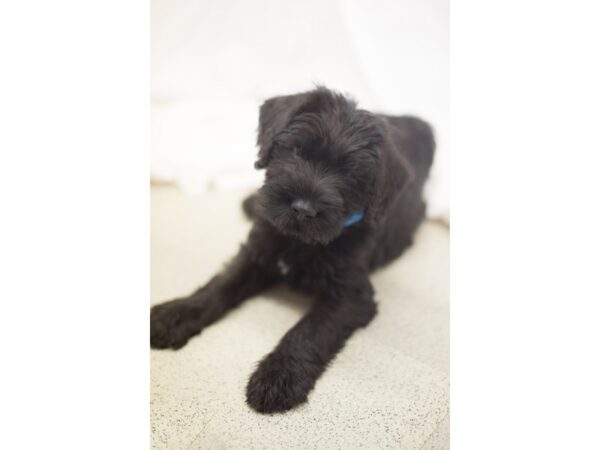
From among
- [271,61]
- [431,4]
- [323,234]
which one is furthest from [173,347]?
[431,4]

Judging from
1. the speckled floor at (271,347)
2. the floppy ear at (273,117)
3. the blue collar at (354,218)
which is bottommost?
the speckled floor at (271,347)

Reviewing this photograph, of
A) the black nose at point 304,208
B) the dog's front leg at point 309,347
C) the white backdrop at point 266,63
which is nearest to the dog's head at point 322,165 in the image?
the black nose at point 304,208

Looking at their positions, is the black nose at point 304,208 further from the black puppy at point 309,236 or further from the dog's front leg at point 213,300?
the dog's front leg at point 213,300

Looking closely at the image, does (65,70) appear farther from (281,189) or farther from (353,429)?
(353,429)

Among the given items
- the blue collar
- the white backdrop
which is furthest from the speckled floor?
the blue collar

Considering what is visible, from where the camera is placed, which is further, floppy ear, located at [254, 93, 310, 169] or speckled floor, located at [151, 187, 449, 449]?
floppy ear, located at [254, 93, 310, 169]

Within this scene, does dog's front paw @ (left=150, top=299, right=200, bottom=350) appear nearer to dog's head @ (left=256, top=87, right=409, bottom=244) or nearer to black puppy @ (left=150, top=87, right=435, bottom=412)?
black puppy @ (left=150, top=87, right=435, bottom=412)
